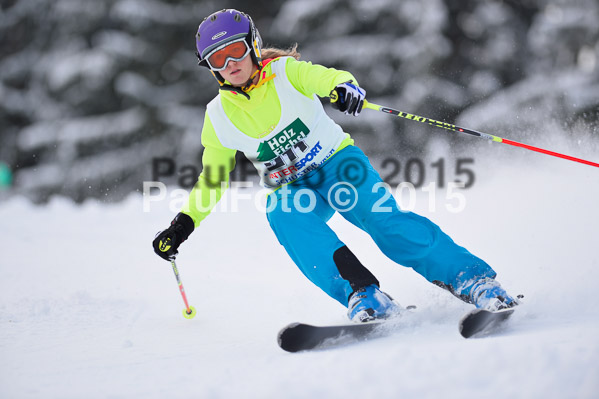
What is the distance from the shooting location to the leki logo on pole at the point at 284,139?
3.07 m

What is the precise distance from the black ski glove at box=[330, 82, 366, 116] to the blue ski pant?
401 millimetres

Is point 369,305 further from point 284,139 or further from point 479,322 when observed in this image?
point 284,139

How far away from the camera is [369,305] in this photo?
106 inches

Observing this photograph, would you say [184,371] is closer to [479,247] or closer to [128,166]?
[479,247]

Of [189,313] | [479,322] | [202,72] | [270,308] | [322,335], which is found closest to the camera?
[479,322]

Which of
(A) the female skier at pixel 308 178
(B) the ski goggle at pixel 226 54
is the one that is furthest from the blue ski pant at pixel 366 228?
(B) the ski goggle at pixel 226 54

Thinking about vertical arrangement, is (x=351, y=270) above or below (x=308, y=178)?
below

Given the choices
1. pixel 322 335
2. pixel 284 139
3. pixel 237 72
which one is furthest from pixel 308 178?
pixel 322 335

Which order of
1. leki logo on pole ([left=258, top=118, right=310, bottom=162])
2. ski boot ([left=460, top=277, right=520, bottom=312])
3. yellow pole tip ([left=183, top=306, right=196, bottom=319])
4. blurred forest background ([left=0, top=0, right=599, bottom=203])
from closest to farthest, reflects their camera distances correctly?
1. ski boot ([left=460, top=277, right=520, bottom=312])
2. leki logo on pole ([left=258, top=118, right=310, bottom=162])
3. yellow pole tip ([left=183, top=306, right=196, bottom=319])
4. blurred forest background ([left=0, top=0, right=599, bottom=203])

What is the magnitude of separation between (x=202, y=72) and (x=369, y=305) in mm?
9504

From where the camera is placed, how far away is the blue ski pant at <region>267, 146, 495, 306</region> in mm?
2850

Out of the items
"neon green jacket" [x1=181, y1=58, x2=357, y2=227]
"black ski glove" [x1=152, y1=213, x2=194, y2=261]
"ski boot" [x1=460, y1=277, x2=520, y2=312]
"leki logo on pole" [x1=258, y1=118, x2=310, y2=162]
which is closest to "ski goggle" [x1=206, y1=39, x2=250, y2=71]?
"neon green jacket" [x1=181, y1=58, x2=357, y2=227]

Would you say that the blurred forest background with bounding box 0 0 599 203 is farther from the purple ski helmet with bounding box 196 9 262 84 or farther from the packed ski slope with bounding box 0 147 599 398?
the purple ski helmet with bounding box 196 9 262 84

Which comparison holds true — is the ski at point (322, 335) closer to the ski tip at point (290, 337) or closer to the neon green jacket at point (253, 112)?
the ski tip at point (290, 337)
